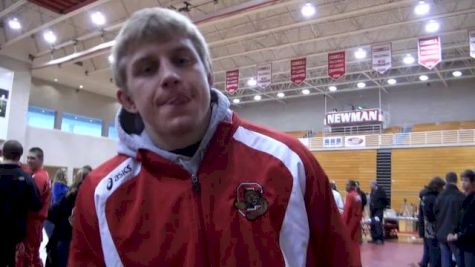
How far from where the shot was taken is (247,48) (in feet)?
64.2

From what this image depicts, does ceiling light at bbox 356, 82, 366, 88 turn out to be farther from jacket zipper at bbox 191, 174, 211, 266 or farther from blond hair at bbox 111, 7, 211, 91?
jacket zipper at bbox 191, 174, 211, 266

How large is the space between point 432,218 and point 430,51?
7425mm

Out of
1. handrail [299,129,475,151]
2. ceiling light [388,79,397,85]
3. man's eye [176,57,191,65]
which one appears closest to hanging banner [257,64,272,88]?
handrail [299,129,475,151]

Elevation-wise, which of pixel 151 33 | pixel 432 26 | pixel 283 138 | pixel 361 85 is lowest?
pixel 283 138

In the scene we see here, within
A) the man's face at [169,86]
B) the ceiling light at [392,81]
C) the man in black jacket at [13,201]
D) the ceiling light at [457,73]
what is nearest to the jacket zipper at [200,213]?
the man's face at [169,86]

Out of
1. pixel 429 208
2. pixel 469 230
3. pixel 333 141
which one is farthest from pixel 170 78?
pixel 333 141

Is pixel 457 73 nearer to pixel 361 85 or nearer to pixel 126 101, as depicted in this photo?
pixel 361 85

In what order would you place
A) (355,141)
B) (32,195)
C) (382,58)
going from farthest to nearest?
1. (355,141)
2. (382,58)
3. (32,195)

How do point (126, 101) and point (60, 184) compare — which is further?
point (60, 184)

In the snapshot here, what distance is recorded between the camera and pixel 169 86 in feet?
3.76

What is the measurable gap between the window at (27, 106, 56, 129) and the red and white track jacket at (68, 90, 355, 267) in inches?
905

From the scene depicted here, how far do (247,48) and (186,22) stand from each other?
734 inches

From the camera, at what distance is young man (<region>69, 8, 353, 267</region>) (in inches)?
45.1

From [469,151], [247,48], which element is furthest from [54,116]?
[469,151]
